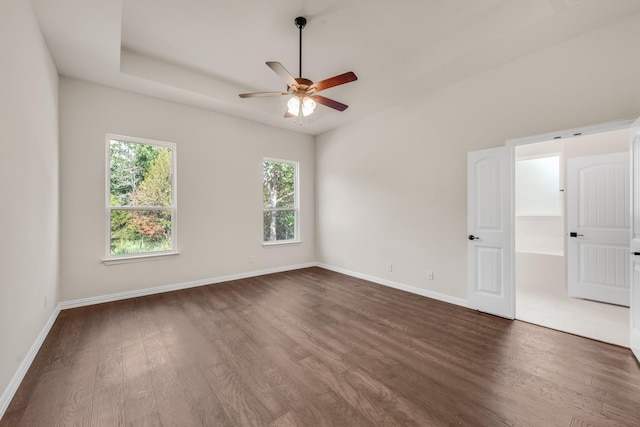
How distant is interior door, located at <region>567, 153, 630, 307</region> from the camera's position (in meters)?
3.42

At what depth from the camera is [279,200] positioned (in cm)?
557

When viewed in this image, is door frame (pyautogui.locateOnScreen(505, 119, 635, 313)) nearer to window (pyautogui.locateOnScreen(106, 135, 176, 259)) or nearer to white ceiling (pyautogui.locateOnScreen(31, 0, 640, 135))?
white ceiling (pyautogui.locateOnScreen(31, 0, 640, 135))

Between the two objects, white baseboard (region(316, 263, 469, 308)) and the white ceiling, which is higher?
the white ceiling

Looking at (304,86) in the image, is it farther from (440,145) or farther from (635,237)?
(635,237)

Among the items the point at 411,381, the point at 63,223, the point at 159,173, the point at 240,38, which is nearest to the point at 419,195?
the point at 411,381

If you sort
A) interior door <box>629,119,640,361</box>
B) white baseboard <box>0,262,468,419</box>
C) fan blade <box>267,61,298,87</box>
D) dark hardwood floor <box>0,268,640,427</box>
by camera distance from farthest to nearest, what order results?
fan blade <box>267,61,298,87</box>, interior door <box>629,119,640,361</box>, white baseboard <box>0,262,468,419</box>, dark hardwood floor <box>0,268,640,427</box>

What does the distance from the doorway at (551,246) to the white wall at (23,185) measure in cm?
470

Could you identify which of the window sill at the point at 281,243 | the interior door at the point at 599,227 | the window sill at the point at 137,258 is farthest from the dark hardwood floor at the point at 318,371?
the window sill at the point at 281,243

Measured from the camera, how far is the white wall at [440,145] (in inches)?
101

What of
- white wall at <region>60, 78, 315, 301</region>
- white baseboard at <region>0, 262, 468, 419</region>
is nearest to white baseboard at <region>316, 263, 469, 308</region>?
white baseboard at <region>0, 262, 468, 419</region>

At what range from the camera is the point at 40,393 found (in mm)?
1842

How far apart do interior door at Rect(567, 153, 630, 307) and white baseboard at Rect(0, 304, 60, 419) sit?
6078 mm

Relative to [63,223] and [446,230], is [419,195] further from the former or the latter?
[63,223]

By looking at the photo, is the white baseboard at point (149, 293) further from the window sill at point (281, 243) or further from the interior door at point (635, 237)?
the interior door at point (635, 237)
